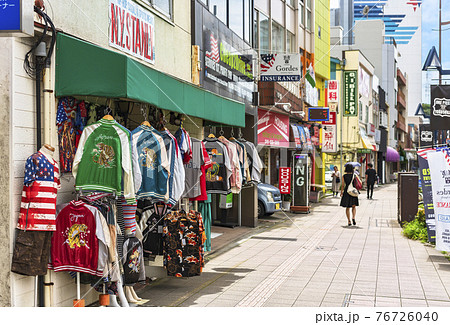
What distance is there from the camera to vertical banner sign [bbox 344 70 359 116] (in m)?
40.7

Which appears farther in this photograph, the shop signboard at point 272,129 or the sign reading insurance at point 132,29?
the shop signboard at point 272,129

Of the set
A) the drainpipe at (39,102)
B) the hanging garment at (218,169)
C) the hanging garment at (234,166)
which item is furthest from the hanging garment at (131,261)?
the hanging garment at (234,166)

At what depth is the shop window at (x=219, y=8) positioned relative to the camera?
12619 millimetres

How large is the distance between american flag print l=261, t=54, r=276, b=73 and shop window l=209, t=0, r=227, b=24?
2604mm

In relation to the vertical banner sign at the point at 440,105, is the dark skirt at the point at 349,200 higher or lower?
lower

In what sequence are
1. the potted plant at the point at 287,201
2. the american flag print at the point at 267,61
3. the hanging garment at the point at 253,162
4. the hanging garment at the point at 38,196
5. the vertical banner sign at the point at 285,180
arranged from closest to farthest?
1. the hanging garment at the point at 38,196
2. the hanging garment at the point at 253,162
3. the american flag print at the point at 267,61
4. the vertical banner sign at the point at 285,180
5. the potted plant at the point at 287,201

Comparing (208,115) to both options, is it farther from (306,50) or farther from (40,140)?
(306,50)

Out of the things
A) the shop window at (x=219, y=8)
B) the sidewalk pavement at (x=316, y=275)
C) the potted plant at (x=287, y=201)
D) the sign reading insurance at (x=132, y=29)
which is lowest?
the sidewalk pavement at (x=316, y=275)

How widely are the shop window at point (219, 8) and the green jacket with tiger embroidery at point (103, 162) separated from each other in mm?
6963

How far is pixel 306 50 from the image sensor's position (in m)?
25.8

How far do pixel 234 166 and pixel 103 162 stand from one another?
15.0 ft

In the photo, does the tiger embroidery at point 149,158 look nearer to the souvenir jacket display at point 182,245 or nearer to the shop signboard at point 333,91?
the souvenir jacket display at point 182,245
